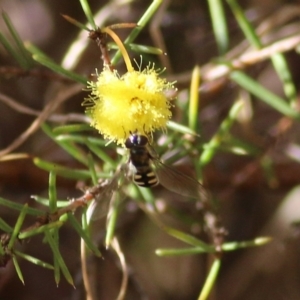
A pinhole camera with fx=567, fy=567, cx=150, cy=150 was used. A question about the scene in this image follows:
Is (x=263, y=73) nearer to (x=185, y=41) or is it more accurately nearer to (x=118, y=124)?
(x=185, y=41)

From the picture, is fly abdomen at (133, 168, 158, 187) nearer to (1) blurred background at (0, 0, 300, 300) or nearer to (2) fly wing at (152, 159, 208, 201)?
(2) fly wing at (152, 159, 208, 201)

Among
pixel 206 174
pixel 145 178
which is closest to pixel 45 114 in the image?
pixel 145 178

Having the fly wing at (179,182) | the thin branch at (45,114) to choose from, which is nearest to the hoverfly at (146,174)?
the fly wing at (179,182)

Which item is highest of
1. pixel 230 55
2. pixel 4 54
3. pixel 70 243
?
pixel 4 54

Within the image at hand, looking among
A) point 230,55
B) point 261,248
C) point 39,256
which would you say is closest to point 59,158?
point 39,256

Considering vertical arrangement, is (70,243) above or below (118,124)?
above
